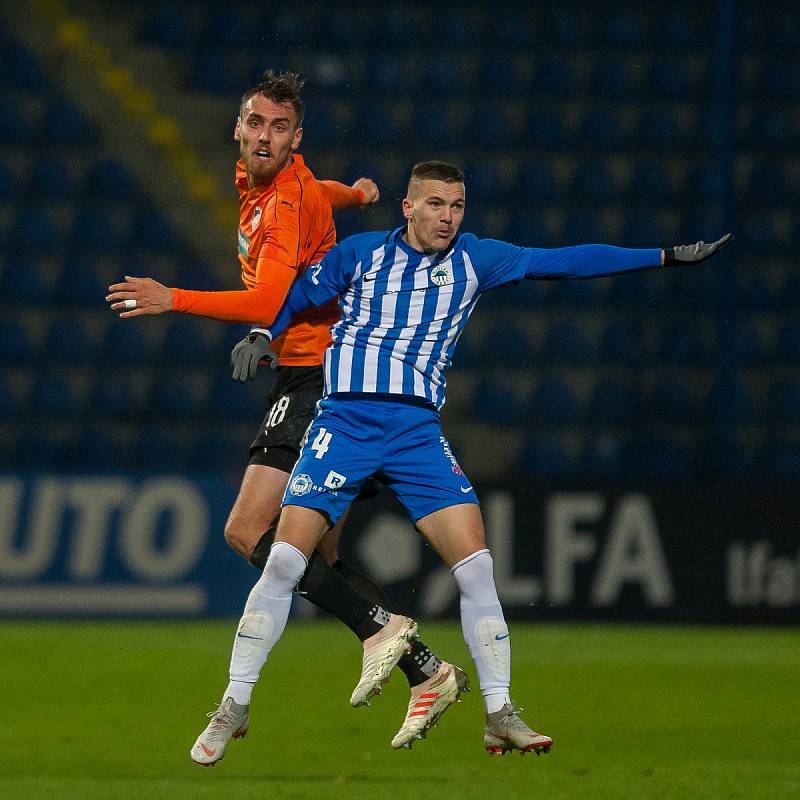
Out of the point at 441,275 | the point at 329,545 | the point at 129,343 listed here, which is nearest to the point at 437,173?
the point at 441,275

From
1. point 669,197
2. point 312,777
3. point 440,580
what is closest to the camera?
point 312,777

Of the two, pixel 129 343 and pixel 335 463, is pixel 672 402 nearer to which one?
pixel 129 343

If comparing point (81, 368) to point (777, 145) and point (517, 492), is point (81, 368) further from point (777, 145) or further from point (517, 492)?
point (777, 145)

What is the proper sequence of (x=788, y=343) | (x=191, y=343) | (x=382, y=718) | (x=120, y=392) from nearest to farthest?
(x=382, y=718)
(x=788, y=343)
(x=120, y=392)
(x=191, y=343)

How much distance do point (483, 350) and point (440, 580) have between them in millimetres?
2459

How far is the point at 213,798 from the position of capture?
3.90m

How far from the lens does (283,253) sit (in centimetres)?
444

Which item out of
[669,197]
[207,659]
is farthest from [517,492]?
[669,197]

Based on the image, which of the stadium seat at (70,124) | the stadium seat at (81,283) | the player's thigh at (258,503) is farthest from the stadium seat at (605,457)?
the player's thigh at (258,503)

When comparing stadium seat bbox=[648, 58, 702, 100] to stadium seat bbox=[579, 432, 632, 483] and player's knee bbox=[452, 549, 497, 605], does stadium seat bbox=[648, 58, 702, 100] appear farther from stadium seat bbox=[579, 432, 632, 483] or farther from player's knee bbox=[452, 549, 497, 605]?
player's knee bbox=[452, 549, 497, 605]

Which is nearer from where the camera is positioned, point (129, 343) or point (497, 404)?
point (497, 404)

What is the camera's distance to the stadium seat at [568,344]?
33.5 ft

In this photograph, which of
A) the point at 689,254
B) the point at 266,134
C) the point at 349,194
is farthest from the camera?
the point at 349,194

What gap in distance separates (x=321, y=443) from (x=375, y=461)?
0.16 metres
